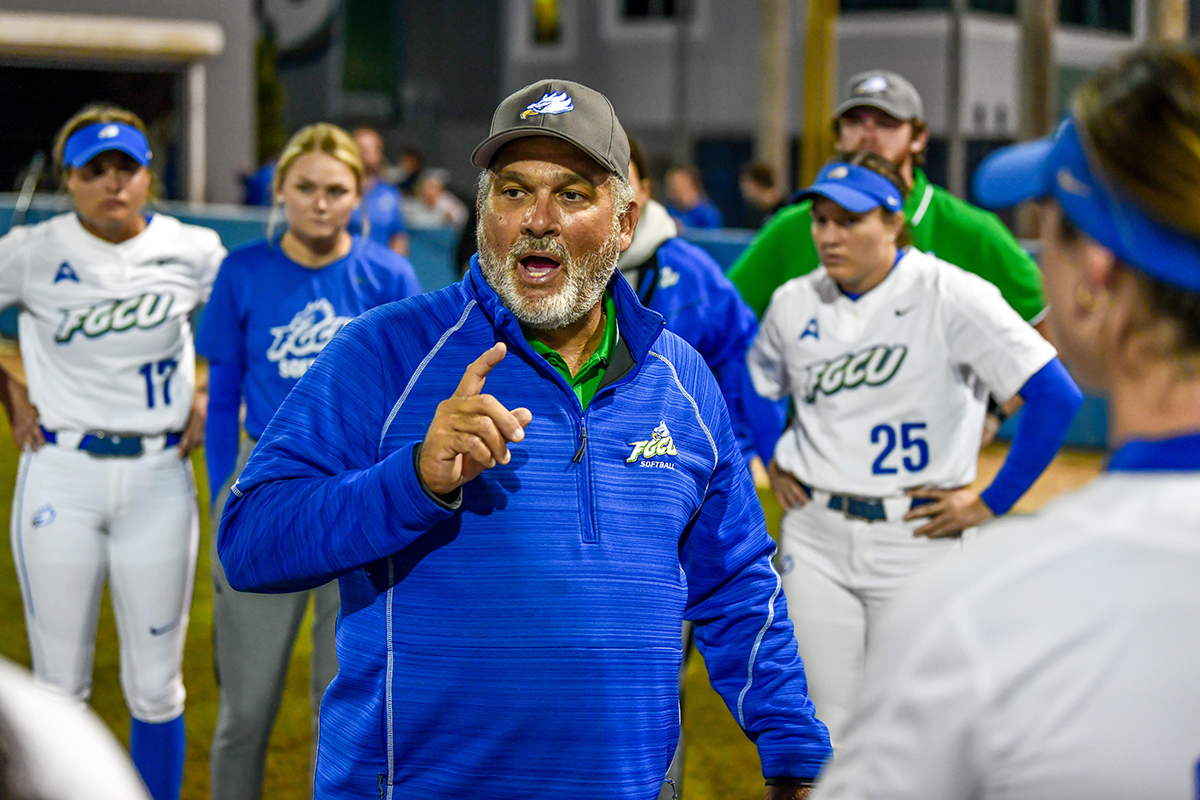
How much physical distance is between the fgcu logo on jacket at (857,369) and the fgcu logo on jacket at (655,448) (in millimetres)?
1887

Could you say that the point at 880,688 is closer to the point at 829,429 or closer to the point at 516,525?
the point at 516,525

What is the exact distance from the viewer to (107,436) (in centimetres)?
475

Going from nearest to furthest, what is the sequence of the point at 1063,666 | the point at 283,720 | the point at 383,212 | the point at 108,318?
the point at 1063,666, the point at 108,318, the point at 283,720, the point at 383,212

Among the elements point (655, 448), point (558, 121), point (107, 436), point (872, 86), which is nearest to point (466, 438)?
point (655, 448)

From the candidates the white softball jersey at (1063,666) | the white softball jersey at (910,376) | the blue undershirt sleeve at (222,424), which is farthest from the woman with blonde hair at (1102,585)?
the blue undershirt sleeve at (222,424)

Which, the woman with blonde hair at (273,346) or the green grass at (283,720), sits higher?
the woman with blonde hair at (273,346)

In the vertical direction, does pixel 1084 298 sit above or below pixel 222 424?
above

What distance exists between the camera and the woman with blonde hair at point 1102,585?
124 cm

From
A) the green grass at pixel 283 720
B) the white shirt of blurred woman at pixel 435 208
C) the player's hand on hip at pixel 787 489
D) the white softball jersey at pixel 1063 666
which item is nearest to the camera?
the white softball jersey at pixel 1063 666

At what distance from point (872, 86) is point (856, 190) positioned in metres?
0.97

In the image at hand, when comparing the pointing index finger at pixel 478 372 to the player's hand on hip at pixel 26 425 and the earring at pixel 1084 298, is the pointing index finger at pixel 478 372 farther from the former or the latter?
the player's hand on hip at pixel 26 425

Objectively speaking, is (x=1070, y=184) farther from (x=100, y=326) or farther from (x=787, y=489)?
(x=100, y=326)

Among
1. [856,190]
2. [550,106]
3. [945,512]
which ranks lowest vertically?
[945,512]

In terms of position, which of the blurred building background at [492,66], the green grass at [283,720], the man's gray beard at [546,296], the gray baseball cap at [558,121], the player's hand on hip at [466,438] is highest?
the blurred building background at [492,66]
